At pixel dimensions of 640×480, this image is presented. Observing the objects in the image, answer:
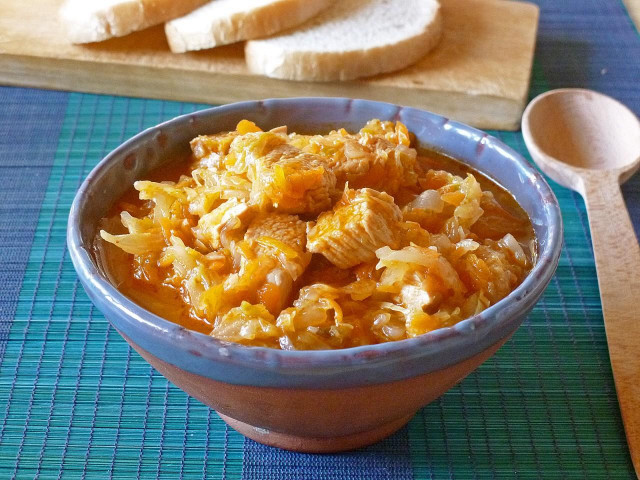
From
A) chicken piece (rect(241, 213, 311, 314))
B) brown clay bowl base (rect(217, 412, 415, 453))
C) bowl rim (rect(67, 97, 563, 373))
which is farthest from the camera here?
brown clay bowl base (rect(217, 412, 415, 453))

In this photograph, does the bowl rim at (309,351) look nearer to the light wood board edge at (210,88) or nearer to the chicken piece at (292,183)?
the chicken piece at (292,183)

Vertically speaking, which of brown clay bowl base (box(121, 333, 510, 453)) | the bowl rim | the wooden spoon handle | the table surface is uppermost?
the bowl rim

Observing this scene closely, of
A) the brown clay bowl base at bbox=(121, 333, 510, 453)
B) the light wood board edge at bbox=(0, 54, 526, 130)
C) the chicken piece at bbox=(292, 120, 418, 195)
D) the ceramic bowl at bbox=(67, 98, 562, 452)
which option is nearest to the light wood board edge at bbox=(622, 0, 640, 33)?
the light wood board edge at bbox=(0, 54, 526, 130)

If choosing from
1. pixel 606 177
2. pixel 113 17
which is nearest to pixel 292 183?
pixel 606 177

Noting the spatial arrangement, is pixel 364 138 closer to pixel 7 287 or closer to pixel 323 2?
pixel 7 287

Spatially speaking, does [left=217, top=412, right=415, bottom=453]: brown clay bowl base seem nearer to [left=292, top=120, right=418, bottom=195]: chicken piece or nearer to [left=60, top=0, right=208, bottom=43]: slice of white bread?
[left=292, top=120, right=418, bottom=195]: chicken piece

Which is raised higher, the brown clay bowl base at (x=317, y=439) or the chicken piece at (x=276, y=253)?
the chicken piece at (x=276, y=253)

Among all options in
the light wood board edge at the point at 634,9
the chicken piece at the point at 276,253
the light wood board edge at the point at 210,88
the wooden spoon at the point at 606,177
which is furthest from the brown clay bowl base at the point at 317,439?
the light wood board edge at the point at 634,9
